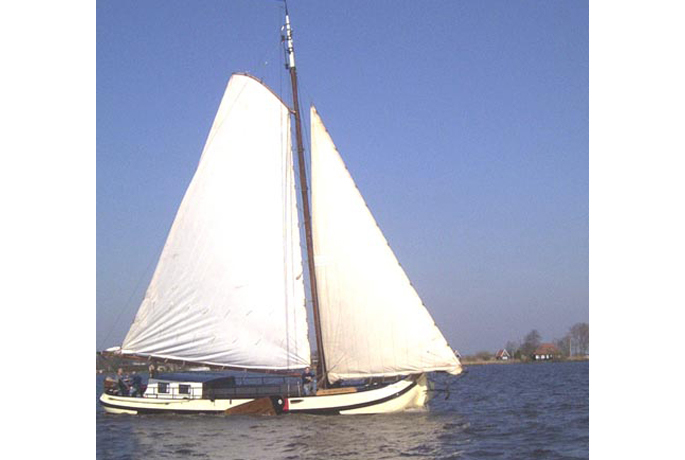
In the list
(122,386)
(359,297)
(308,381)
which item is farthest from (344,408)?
(122,386)

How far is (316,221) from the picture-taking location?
62.6 feet

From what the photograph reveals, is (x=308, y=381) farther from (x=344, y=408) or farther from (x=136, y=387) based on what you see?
(x=136, y=387)

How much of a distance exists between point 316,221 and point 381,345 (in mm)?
3418

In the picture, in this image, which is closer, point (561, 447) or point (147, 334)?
point (561, 447)

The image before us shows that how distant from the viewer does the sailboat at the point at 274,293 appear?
17859 millimetres

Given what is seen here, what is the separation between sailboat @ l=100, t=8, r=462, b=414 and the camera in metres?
17.9

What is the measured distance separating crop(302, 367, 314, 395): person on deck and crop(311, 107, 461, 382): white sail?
0.60 metres

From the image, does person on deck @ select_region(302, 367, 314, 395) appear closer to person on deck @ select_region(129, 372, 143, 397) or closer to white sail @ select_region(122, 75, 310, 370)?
white sail @ select_region(122, 75, 310, 370)

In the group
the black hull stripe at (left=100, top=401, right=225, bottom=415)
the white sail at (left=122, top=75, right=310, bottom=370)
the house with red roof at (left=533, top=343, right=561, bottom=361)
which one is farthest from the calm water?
the white sail at (left=122, top=75, right=310, bottom=370)

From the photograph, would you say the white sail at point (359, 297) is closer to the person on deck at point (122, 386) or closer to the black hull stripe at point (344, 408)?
the black hull stripe at point (344, 408)

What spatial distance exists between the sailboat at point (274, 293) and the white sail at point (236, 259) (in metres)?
0.03

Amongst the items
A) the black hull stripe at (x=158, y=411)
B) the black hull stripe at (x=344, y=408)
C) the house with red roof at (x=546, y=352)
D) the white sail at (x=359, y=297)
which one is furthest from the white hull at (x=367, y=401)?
the house with red roof at (x=546, y=352)
